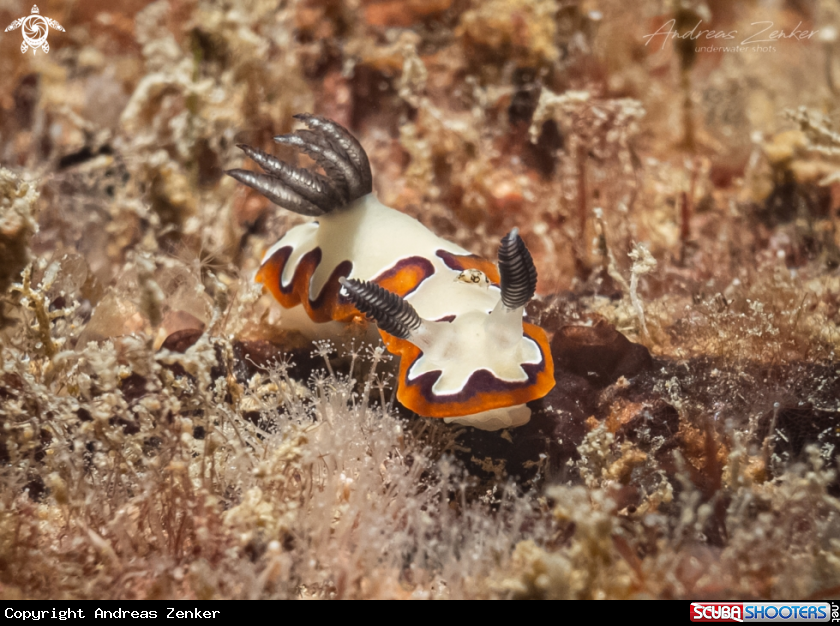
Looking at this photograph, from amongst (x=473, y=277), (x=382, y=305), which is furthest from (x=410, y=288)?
(x=382, y=305)

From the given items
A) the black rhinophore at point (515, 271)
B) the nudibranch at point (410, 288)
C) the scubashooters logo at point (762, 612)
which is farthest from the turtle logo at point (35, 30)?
the scubashooters logo at point (762, 612)

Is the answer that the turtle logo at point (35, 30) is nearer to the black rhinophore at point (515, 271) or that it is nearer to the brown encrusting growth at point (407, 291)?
the brown encrusting growth at point (407, 291)

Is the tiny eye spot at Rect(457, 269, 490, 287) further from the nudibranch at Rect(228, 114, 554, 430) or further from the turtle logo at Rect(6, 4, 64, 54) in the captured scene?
the turtle logo at Rect(6, 4, 64, 54)

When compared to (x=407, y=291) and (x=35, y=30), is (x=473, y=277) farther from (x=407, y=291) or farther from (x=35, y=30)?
(x=35, y=30)

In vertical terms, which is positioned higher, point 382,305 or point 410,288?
point 382,305

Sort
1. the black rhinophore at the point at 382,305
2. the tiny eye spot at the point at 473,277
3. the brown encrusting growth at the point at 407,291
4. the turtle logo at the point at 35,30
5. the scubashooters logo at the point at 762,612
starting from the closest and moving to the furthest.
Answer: the scubashooters logo at the point at 762,612
the brown encrusting growth at the point at 407,291
the black rhinophore at the point at 382,305
the tiny eye spot at the point at 473,277
the turtle logo at the point at 35,30

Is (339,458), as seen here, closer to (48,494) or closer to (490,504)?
(490,504)

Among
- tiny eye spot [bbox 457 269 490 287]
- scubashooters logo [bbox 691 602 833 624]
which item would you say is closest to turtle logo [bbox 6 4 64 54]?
tiny eye spot [bbox 457 269 490 287]
